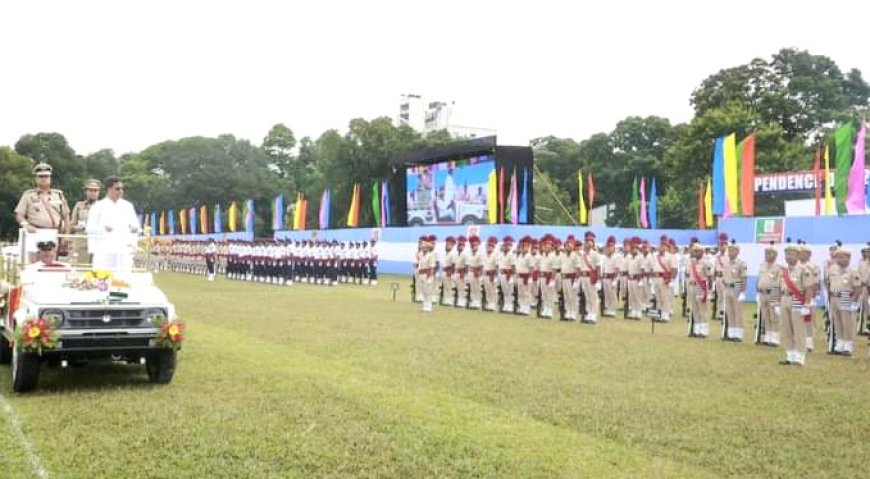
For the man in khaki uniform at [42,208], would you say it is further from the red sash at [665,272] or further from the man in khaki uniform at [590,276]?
the red sash at [665,272]

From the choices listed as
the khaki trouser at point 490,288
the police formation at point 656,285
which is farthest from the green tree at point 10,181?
the khaki trouser at point 490,288

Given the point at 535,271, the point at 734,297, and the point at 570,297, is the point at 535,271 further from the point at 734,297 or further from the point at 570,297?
the point at 734,297

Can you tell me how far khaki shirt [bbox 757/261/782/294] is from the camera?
514 inches

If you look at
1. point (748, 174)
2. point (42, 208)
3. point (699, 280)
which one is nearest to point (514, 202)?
point (748, 174)

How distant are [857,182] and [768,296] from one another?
1124cm

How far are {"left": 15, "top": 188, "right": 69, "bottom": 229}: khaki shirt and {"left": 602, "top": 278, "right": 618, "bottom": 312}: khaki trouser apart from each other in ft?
43.4

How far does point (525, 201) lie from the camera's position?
125 ft

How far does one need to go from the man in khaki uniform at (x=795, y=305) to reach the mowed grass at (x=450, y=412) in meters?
0.37

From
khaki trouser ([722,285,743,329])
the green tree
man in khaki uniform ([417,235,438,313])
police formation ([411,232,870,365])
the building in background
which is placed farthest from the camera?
the building in background

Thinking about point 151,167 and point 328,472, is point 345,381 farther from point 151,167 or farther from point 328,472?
point 151,167

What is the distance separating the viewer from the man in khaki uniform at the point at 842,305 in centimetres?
1341

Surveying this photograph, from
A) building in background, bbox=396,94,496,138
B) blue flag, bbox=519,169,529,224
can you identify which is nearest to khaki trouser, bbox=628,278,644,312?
blue flag, bbox=519,169,529,224

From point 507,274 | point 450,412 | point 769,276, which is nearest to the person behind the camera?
point 450,412

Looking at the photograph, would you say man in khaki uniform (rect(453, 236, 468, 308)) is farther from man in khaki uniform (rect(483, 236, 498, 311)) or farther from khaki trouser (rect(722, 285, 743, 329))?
khaki trouser (rect(722, 285, 743, 329))
